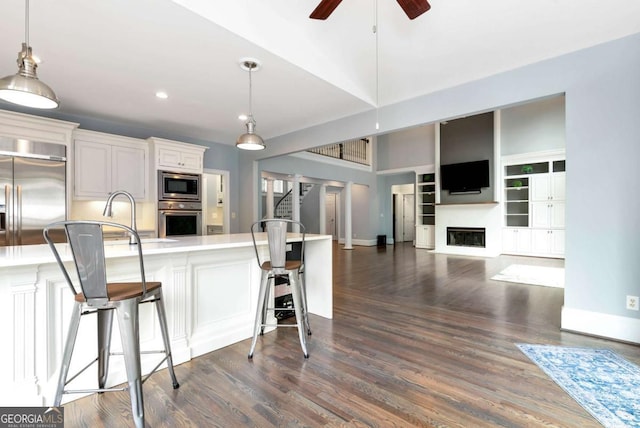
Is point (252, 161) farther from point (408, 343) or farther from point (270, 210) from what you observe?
point (408, 343)

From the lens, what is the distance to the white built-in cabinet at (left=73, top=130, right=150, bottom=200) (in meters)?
4.10

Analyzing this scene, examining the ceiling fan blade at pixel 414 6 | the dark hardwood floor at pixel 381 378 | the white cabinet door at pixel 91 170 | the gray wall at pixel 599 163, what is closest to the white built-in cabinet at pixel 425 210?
the dark hardwood floor at pixel 381 378

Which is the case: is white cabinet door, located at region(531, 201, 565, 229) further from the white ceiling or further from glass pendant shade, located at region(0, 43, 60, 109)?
glass pendant shade, located at region(0, 43, 60, 109)

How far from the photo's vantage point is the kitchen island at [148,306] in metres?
1.63

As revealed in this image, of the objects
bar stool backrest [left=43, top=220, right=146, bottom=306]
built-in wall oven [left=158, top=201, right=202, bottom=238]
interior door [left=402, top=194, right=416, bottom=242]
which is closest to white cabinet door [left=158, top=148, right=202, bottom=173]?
built-in wall oven [left=158, top=201, right=202, bottom=238]

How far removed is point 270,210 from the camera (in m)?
8.15

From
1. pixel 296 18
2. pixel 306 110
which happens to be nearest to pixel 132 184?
pixel 306 110

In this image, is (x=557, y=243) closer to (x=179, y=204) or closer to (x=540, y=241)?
(x=540, y=241)

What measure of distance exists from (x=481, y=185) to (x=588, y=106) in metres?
5.26

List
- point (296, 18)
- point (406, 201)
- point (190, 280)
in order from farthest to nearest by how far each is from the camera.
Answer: point (406, 201)
point (296, 18)
point (190, 280)

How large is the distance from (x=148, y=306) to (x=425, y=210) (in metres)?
8.83

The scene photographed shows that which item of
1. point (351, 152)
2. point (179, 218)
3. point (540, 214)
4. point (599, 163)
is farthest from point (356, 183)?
point (599, 163)

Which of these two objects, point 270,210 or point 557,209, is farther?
point 270,210

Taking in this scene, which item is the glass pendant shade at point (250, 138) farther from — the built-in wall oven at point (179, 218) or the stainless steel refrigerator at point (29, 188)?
the stainless steel refrigerator at point (29, 188)
